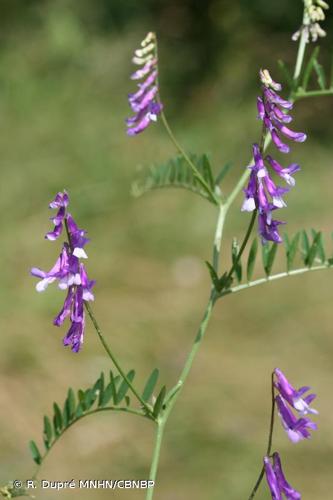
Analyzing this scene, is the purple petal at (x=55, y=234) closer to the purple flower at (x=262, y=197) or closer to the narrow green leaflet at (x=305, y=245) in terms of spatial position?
the purple flower at (x=262, y=197)

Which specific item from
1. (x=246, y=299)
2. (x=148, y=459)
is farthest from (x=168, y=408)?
(x=246, y=299)

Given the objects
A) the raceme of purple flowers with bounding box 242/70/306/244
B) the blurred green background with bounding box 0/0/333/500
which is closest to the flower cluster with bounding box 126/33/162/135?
the raceme of purple flowers with bounding box 242/70/306/244

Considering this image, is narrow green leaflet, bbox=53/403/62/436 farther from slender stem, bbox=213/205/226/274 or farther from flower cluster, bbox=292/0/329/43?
flower cluster, bbox=292/0/329/43

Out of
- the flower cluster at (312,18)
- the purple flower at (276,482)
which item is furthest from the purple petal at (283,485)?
the flower cluster at (312,18)

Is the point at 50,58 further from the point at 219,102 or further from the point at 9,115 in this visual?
the point at 219,102

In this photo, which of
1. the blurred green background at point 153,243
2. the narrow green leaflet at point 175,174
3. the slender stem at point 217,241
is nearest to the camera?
the slender stem at point 217,241
